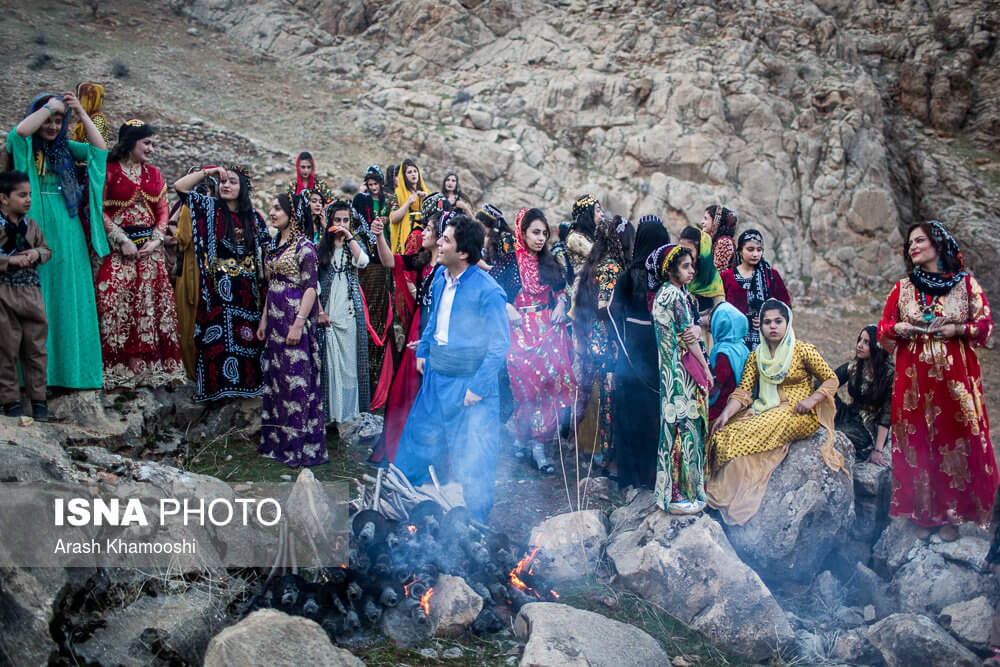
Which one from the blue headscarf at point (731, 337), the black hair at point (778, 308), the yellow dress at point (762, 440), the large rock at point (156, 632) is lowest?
the large rock at point (156, 632)

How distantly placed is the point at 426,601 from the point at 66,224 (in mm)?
3353

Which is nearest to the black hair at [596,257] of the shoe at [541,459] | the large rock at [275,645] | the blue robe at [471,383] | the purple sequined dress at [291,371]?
the shoe at [541,459]

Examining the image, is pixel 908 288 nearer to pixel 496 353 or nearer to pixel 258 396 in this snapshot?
pixel 496 353

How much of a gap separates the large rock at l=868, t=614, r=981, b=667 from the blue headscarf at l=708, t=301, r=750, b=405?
1.89 metres

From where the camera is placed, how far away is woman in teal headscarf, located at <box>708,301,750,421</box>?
5070mm

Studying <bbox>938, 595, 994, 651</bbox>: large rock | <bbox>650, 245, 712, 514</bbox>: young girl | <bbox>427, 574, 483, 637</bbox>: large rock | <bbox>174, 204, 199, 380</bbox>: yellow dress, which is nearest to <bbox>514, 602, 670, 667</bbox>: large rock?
<bbox>427, 574, 483, 637</bbox>: large rock

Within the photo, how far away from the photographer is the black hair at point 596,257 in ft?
17.6

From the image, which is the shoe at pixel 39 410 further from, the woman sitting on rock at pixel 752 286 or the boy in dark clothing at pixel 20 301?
the woman sitting on rock at pixel 752 286

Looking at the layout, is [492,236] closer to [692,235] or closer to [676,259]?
[692,235]

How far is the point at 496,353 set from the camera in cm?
402

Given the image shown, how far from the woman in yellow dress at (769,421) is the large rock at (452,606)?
1.89 metres

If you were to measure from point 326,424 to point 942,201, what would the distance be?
14.7m

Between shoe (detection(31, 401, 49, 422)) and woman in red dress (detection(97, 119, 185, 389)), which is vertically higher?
woman in red dress (detection(97, 119, 185, 389))

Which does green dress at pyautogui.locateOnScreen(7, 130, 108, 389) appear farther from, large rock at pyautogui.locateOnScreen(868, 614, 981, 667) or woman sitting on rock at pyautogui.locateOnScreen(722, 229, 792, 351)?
large rock at pyautogui.locateOnScreen(868, 614, 981, 667)
